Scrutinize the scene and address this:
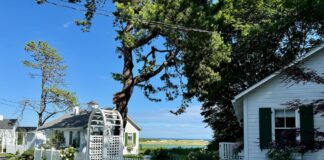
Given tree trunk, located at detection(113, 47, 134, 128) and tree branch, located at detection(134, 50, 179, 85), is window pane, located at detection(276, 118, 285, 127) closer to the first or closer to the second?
tree branch, located at detection(134, 50, 179, 85)

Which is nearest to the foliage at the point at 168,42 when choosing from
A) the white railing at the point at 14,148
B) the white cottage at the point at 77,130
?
the white cottage at the point at 77,130

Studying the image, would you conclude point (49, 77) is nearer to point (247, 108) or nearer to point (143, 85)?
point (143, 85)

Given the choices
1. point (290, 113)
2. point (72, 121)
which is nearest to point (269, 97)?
point (290, 113)

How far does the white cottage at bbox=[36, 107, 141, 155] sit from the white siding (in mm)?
20462

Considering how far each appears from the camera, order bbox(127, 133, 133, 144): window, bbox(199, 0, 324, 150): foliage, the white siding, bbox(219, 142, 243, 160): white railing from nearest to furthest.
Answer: the white siding → bbox(219, 142, 243, 160): white railing → bbox(199, 0, 324, 150): foliage → bbox(127, 133, 133, 144): window

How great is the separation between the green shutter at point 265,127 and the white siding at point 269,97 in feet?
1.02

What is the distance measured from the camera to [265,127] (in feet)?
46.8

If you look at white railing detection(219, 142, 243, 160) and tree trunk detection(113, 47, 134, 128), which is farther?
tree trunk detection(113, 47, 134, 128)

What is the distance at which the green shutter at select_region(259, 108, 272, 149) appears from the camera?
46.4 ft

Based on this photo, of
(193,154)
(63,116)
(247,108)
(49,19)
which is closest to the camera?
(247,108)

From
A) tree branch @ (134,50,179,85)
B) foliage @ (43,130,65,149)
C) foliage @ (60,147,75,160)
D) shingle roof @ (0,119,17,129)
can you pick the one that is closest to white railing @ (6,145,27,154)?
shingle roof @ (0,119,17,129)

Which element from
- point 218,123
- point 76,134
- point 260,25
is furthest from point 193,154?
point 76,134

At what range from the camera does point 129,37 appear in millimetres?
17328

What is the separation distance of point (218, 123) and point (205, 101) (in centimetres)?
159
